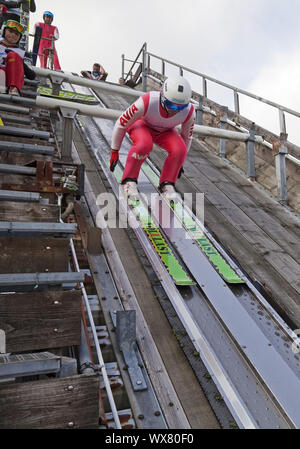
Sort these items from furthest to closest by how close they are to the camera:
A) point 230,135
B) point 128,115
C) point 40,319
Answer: point 230,135 → point 128,115 → point 40,319

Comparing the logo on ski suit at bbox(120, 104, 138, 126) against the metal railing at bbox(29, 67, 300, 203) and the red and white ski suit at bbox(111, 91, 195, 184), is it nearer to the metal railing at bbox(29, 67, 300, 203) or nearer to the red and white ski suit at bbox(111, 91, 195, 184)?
the red and white ski suit at bbox(111, 91, 195, 184)

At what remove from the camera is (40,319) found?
1886mm

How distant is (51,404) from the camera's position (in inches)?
60.4

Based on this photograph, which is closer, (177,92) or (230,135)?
→ (177,92)

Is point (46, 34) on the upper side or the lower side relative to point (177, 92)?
upper

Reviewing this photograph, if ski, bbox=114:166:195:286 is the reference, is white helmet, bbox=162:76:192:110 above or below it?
above

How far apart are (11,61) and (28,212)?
12.5ft

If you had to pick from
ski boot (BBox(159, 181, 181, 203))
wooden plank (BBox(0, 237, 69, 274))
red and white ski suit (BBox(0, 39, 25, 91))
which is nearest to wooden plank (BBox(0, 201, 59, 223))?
wooden plank (BBox(0, 237, 69, 274))

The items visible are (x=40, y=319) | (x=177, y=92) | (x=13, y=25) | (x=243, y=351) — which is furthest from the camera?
(x=13, y=25)

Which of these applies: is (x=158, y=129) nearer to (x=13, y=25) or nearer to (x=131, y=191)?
(x=131, y=191)

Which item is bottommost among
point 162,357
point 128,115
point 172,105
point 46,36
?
point 162,357

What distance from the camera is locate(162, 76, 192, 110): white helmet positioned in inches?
154

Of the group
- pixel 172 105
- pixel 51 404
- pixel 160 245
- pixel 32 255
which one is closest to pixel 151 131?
pixel 172 105

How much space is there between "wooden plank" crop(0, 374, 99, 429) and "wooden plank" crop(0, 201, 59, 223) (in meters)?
1.23
